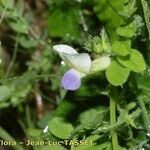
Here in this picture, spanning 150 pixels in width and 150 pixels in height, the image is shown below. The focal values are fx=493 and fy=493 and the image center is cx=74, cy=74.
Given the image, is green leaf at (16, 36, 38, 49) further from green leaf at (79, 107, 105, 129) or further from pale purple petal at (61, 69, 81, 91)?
pale purple petal at (61, 69, 81, 91)

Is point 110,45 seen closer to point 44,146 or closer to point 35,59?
point 44,146

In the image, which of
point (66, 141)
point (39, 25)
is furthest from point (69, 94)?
point (39, 25)

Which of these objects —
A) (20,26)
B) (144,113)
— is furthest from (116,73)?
(20,26)

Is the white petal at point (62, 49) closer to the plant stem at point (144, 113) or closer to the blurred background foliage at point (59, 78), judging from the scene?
the blurred background foliage at point (59, 78)

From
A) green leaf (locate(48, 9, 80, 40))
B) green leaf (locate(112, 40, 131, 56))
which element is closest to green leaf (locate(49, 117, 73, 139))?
green leaf (locate(112, 40, 131, 56))

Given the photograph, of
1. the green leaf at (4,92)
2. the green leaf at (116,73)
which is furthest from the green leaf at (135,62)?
the green leaf at (4,92)

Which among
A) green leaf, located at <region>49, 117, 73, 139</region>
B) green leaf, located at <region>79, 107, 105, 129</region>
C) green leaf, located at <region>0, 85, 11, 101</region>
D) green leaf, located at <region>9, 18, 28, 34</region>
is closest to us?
green leaf, located at <region>79, 107, 105, 129</region>
